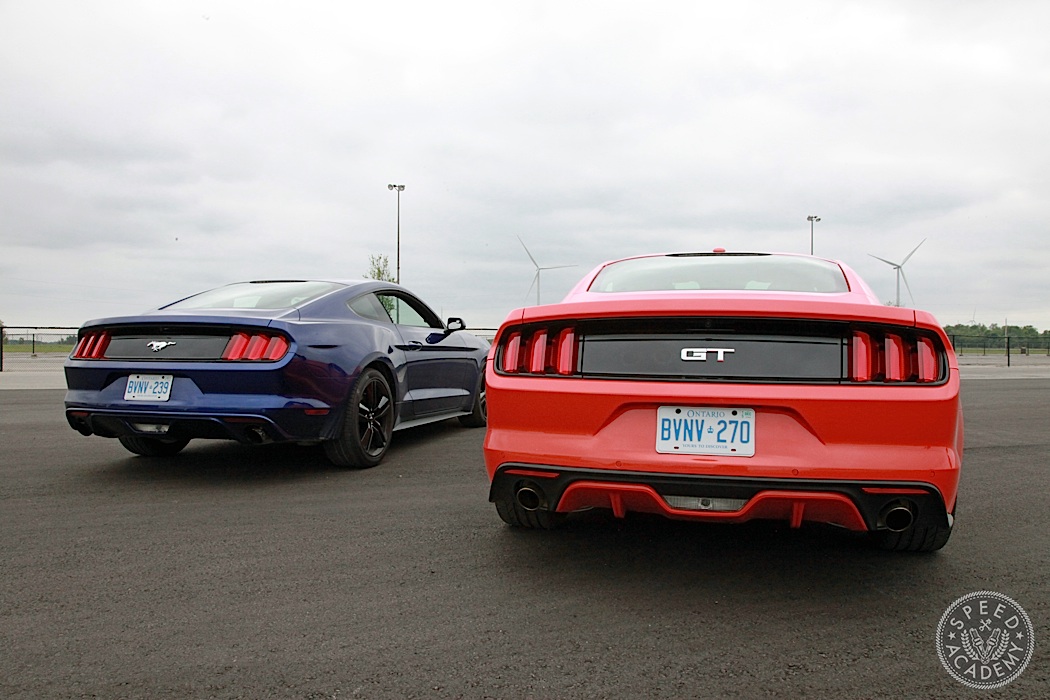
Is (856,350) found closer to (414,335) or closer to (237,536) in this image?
(237,536)

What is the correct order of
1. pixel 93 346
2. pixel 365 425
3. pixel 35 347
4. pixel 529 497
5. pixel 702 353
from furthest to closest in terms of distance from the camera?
pixel 35 347 → pixel 365 425 → pixel 93 346 → pixel 529 497 → pixel 702 353

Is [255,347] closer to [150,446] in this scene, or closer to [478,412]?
[150,446]

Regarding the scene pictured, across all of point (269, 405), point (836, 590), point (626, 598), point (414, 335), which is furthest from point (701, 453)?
point (414, 335)

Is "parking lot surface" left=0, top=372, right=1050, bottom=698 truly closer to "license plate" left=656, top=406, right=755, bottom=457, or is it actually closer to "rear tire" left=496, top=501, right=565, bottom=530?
"rear tire" left=496, top=501, right=565, bottom=530

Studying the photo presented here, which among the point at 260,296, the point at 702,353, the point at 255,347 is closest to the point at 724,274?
the point at 702,353

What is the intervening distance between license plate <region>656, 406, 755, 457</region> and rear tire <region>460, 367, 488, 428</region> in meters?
4.84

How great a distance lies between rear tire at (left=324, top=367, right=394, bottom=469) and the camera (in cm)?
543

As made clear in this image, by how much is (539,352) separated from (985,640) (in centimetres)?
178

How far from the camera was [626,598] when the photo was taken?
116 inches

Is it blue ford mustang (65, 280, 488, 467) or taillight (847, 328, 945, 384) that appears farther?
blue ford mustang (65, 280, 488, 467)

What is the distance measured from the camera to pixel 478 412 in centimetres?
789

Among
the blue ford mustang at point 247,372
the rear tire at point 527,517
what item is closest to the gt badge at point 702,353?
the rear tire at point 527,517

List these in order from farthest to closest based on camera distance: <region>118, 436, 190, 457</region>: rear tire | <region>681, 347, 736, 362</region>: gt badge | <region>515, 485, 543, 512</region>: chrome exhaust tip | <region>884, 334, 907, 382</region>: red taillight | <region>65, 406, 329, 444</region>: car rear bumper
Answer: <region>118, 436, 190, 457</region>: rear tire, <region>65, 406, 329, 444</region>: car rear bumper, <region>515, 485, 543, 512</region>: chrome exhaust tip, <region>681, 347, 736, 362</region>: gt badge, <region>884, 334, 907, 382</region>: red taillight

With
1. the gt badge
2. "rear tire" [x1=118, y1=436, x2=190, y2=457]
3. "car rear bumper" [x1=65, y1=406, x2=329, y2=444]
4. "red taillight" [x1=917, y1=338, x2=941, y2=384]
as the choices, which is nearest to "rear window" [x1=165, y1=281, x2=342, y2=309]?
"car rear bumper" [x1=65, y1=406, x2=329, y2=444]
